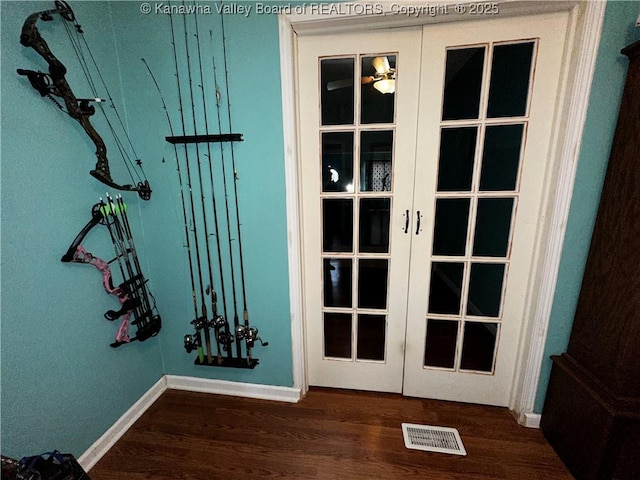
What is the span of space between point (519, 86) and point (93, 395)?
2.70m

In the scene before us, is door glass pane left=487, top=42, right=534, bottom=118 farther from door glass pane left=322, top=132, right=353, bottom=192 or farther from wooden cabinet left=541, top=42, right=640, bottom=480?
door glass pane left=322, top=132, right=353, bottom=192

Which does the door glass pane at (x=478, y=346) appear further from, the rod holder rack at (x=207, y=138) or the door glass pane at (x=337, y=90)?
the rod holder rack at (x=207, y=138)

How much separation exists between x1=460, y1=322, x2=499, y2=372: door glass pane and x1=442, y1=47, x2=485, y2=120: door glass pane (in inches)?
48.1

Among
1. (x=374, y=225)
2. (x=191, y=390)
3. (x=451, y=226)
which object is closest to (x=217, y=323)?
(x=191, y=390)

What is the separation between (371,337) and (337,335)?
0.23 meters

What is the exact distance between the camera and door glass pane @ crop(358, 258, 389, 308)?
1712 mm

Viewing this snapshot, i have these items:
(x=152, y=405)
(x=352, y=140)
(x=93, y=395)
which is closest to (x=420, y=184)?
(x=352, y=140)

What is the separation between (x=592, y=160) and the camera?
1285mm

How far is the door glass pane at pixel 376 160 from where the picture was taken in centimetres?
155

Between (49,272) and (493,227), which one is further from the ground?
(493,227)

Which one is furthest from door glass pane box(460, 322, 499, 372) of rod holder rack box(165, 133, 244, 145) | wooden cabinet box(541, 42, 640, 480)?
rod holder rack box(165, 133, 244, 145)

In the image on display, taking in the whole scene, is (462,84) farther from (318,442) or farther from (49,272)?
(49,272)

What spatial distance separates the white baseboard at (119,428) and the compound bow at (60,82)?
52.3 inches

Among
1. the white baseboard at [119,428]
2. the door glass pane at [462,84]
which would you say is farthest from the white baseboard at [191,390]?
the door glass pane at [462,84]
